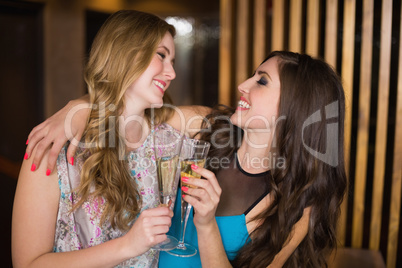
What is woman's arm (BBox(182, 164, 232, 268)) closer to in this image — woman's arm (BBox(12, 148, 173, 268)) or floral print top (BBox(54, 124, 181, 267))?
woman's arm (BBox(12, 148, 173, 268))

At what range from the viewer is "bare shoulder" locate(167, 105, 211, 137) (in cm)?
238

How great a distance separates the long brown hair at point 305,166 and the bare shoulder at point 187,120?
1.76 ft

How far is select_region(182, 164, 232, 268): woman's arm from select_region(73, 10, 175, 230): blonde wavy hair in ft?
1.36

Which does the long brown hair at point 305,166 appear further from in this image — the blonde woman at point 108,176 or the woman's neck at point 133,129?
the woman's neck at point 133,129

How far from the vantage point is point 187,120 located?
2.42 meters

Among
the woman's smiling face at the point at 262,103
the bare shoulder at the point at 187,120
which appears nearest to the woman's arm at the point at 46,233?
the woman's smiling face at the point at 262,103

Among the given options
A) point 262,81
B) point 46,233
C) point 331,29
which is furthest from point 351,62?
point 46,233

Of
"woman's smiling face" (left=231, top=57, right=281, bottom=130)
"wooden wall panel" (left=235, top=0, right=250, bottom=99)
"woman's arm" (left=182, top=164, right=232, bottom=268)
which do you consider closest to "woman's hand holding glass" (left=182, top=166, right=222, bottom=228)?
"woman's arm" (left=182, top=164, right=232, bottom=268)

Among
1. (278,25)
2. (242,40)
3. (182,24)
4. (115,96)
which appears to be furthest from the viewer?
(182,24)

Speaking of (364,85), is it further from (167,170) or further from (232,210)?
→ (167,170)

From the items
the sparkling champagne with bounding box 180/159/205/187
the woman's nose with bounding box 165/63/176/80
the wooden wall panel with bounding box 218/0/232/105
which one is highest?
the wooden wall panel with bounding box 218/0/232/105

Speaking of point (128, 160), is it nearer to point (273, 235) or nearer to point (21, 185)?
point (21, 185)

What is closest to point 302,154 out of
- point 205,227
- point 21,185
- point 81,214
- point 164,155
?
point 205,227

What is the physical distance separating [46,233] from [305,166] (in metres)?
1.32
